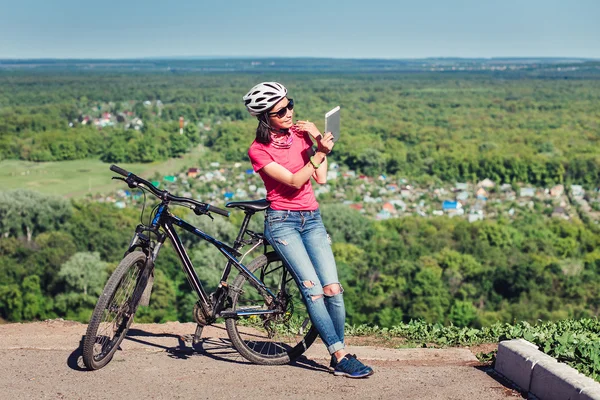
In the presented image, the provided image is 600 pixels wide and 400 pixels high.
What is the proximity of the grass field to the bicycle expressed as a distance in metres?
59.0

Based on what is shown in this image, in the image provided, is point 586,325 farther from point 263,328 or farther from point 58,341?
point 58,341

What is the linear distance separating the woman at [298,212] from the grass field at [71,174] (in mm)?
59521

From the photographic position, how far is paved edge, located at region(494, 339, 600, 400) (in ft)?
15.0

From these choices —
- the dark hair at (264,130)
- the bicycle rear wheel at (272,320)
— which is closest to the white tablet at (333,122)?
the dark hair at (264,130)

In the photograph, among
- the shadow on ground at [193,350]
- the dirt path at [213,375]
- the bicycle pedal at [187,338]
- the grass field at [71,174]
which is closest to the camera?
the dirt path at [213,375]

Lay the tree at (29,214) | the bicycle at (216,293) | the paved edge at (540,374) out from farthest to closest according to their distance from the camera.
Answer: the tree at (29,214), the bicycle at (216,293), the paved edge at (540,374)

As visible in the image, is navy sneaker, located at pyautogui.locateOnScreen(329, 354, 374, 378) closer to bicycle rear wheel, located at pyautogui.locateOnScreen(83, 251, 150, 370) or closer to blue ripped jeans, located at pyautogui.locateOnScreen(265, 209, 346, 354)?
blue ripped jeans, located at pyautogui.locateOnScreen(265, 209, 346, 354)

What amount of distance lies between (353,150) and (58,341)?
8787 cm

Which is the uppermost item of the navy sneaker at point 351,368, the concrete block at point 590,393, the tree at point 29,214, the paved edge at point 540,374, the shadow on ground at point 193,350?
the concrete block at point 590,393

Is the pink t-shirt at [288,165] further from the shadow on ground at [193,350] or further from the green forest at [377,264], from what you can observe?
the green forest at [377,264]

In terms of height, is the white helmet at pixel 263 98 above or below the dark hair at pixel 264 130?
above

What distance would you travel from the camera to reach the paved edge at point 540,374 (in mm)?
4578

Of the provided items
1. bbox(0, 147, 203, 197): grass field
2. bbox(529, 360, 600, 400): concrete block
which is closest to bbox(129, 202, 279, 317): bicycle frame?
bbox(529, 360, 600, 400): concrete block

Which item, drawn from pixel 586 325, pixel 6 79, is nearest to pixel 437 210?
pixel 586 325
